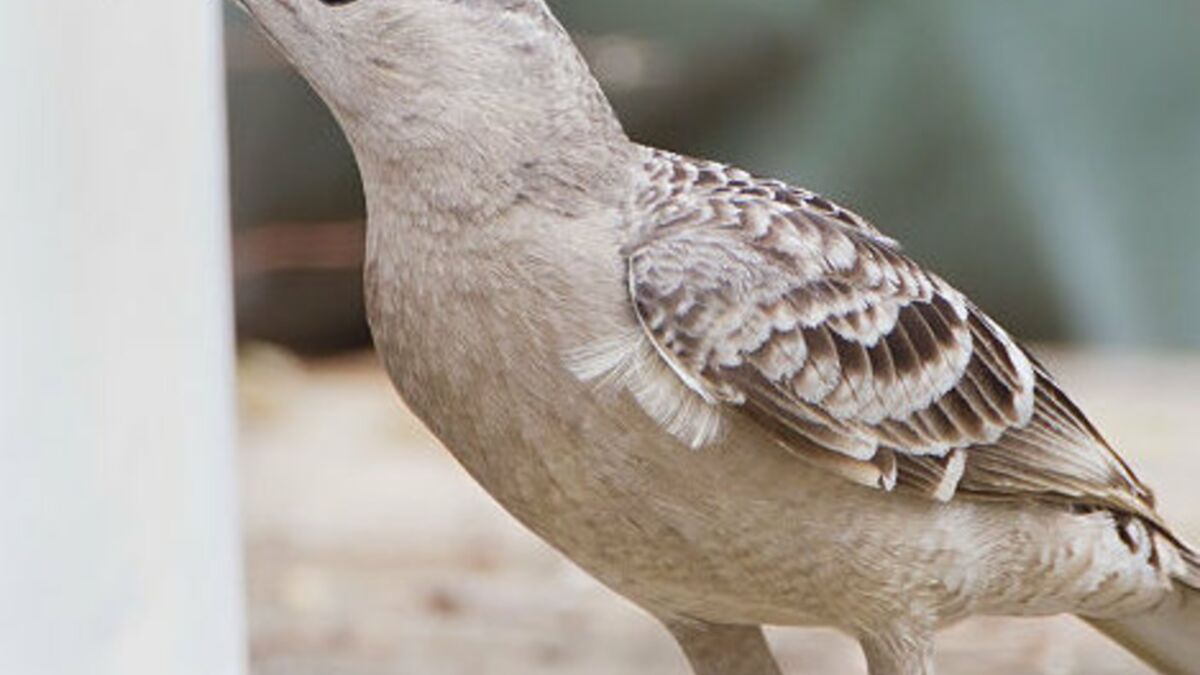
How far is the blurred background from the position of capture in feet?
5.89

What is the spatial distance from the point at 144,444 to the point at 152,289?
11cm

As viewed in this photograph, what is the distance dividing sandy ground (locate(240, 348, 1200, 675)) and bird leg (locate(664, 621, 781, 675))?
83 cm

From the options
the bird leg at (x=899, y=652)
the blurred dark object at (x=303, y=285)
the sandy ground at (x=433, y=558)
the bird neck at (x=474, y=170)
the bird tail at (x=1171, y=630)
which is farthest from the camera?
the blurred dark object at (x=303, y=285)

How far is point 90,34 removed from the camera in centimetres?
178

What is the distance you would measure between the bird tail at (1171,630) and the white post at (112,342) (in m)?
0.69

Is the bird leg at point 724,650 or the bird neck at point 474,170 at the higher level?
the bird neck at point 474,170

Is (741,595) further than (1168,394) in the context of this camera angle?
No

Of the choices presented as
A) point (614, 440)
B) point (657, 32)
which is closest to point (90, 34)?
point (614, 440)

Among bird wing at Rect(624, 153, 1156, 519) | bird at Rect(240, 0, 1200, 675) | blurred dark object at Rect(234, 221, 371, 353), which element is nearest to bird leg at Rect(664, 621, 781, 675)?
bird at Rect(240, 0, 1200, 675)


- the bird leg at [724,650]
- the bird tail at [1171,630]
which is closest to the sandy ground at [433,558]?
the bird tail at [1171,630]

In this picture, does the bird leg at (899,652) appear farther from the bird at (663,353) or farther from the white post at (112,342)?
the white post at (112,342)

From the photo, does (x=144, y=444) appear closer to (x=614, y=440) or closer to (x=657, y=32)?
(x=614, y=440)

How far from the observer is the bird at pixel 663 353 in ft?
5.66

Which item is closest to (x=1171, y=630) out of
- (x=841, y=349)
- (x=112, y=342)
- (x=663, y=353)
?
(x=841, y=349)
